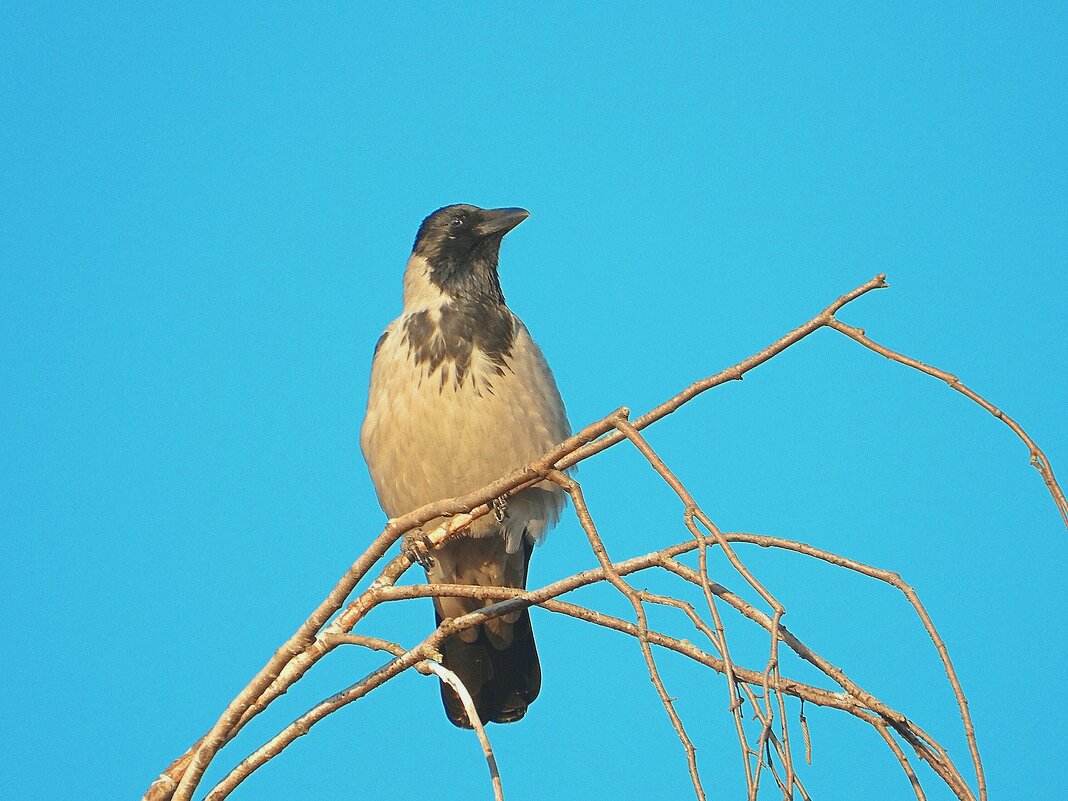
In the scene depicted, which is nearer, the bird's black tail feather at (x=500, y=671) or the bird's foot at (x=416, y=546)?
the bird's foot at (x=416, y=546)

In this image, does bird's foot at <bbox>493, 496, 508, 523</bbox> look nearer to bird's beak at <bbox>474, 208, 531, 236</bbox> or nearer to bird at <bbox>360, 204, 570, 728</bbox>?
bird at <bbox>360, 204, 570, 728</bbox>

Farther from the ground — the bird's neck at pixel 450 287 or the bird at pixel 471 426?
the bird's neck at pixel 450 287

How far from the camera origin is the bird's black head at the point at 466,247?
5996mm

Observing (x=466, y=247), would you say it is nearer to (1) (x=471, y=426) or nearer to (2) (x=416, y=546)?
(1) (x=471, y=426)

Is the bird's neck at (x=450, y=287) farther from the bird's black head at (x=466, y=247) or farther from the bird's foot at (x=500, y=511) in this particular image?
the bird's foot at (x=500, y=511)

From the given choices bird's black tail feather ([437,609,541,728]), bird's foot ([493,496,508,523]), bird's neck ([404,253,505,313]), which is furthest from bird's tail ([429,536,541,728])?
bird's neck ([404,253,505,313])

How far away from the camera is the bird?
538 cm

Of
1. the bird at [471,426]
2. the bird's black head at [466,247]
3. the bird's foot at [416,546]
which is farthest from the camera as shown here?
the bird's black head at [466,247]

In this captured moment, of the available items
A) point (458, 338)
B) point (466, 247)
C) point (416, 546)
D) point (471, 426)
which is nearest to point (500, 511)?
point (471, 426)

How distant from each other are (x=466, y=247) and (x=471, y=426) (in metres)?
1.16

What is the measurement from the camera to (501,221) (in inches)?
244

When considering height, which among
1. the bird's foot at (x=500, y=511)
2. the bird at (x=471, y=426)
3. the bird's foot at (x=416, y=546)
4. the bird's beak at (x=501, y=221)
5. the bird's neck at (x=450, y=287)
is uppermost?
the bird's beak at (x=501, y=221)

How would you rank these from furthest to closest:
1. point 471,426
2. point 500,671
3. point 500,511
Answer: point 500,671, point 500,511, point 471,426

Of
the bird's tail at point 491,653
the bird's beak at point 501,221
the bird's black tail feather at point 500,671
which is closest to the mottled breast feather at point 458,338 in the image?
the bird's beak at point 501,221
